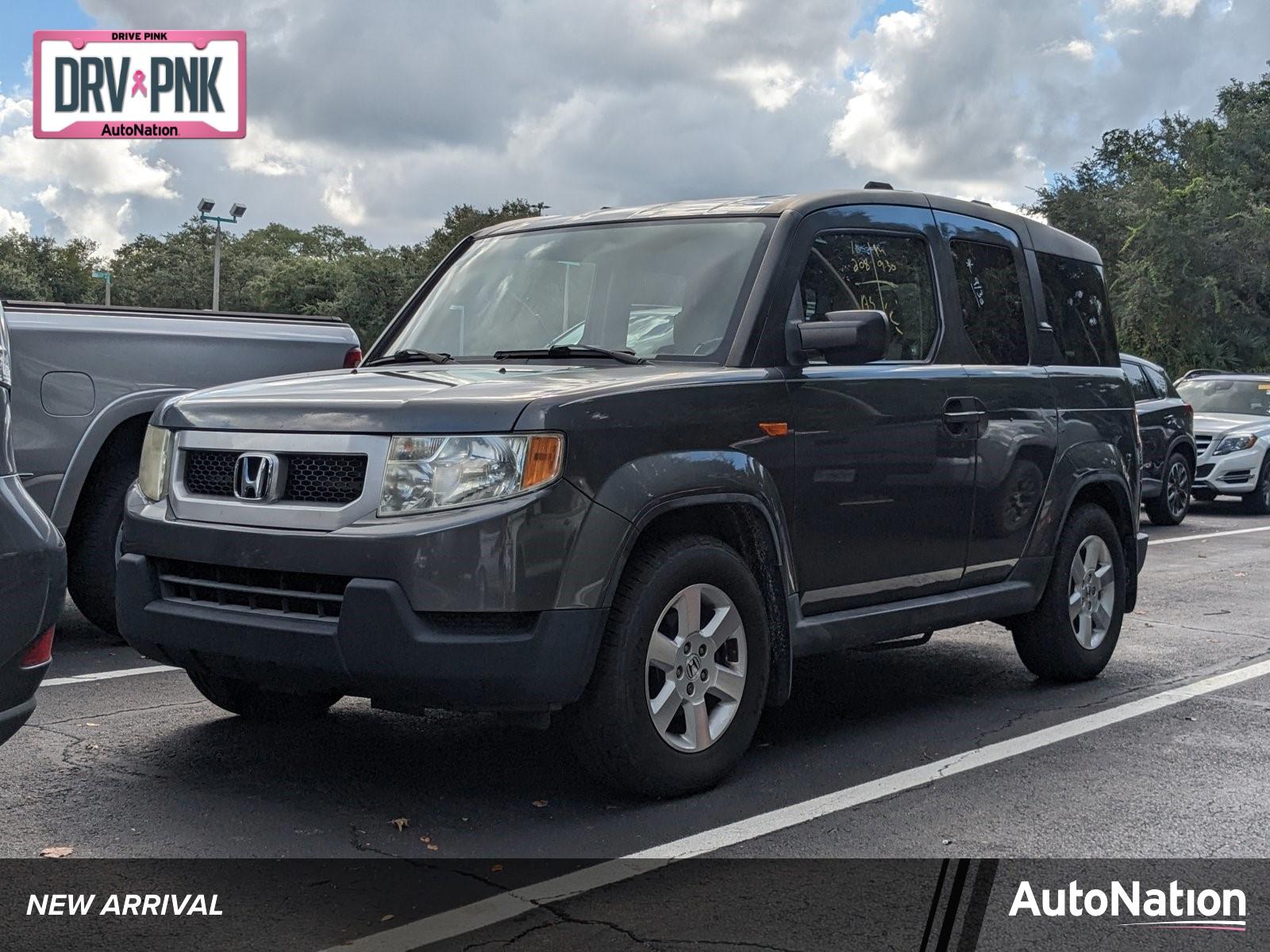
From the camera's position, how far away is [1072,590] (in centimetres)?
700

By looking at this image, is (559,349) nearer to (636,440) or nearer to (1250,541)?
(636,440)

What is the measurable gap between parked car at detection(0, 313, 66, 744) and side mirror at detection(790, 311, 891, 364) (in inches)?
A: 103

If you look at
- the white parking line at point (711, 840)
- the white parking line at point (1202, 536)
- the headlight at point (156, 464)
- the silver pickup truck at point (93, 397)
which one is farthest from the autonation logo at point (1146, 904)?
the white parking line at point (1202, 536)

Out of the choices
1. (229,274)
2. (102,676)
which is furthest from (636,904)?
(229,274)

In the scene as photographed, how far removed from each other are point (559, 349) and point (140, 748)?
208 cm

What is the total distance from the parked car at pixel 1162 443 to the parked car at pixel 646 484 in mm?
9393

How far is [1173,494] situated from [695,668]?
12782 mm

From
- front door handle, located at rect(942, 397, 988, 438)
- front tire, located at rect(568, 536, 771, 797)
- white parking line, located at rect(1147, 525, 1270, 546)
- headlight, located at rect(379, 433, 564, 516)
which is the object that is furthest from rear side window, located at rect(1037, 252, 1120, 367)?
white parking line, located at rect(1147, 525, 1270, 546)

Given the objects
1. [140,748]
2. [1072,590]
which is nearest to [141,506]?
[140,748]

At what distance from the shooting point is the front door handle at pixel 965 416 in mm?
6078

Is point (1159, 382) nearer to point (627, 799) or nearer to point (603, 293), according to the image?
point (603, 293)

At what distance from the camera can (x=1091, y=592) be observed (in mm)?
7129

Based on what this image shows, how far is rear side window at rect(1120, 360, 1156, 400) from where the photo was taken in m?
15.8

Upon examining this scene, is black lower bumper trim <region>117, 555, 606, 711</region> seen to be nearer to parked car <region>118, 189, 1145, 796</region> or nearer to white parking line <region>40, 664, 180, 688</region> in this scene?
parked car <region>118, 189, 1145, 796</region>
